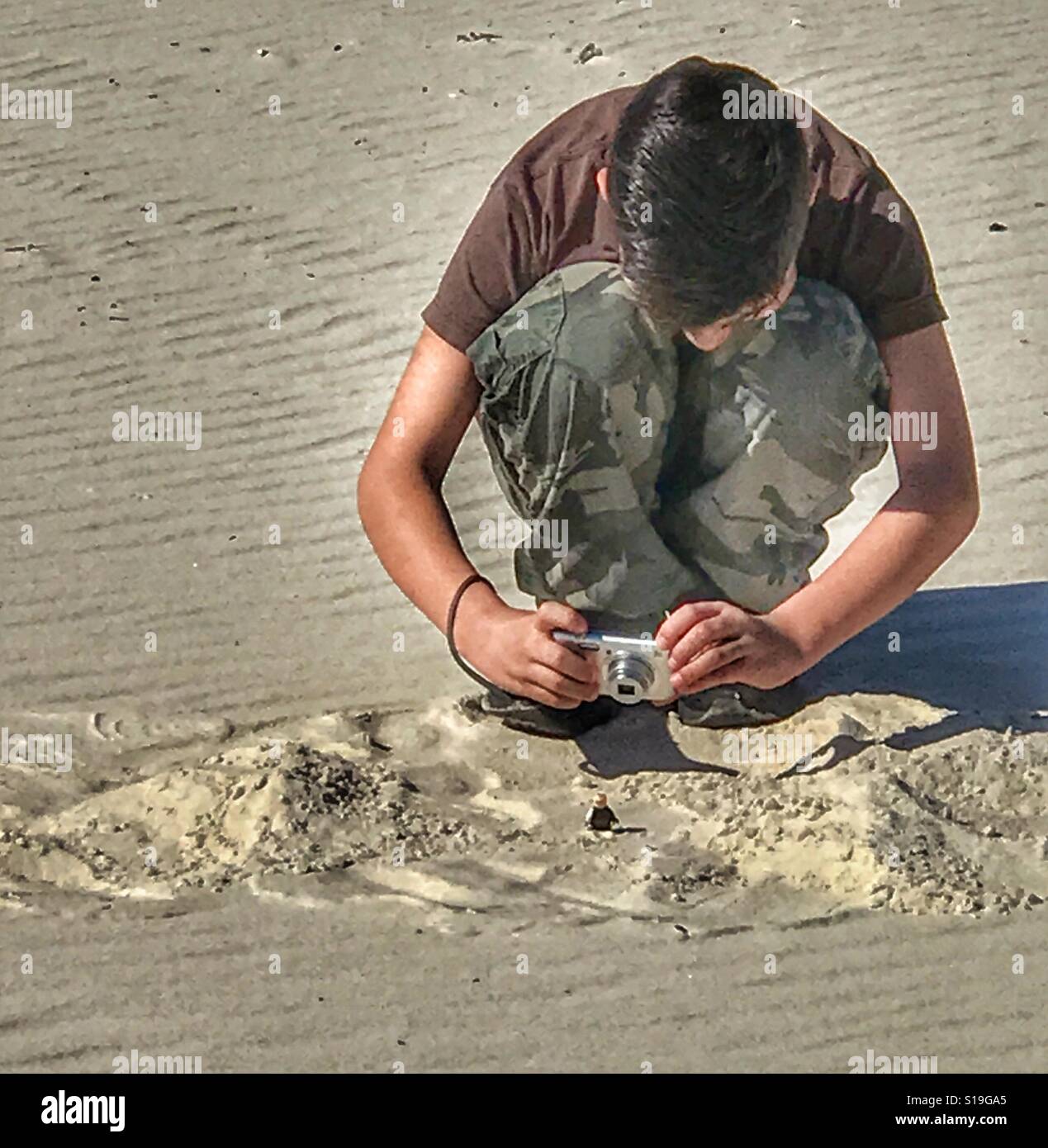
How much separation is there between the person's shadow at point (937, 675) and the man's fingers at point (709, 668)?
559 millimetres

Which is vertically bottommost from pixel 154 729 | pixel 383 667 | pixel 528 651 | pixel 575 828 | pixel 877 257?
pixel 575 828

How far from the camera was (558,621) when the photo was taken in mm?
3975

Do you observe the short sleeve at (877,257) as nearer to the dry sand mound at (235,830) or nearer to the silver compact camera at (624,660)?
the silver compact camera at (624,660)

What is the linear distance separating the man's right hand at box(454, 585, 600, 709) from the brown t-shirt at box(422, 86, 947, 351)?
0.55 metres

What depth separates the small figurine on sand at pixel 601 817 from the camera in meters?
4.37

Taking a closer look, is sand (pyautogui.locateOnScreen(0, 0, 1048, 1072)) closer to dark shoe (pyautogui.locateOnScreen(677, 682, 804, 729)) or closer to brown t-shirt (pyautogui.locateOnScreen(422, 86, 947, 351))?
dark shoe (pyautogui.locateOnScreen(677, 682, 804, 729))

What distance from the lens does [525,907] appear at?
13.6 feet

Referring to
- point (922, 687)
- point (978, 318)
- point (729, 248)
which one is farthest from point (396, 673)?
point (978, 318)

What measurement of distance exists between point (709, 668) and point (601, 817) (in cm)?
56

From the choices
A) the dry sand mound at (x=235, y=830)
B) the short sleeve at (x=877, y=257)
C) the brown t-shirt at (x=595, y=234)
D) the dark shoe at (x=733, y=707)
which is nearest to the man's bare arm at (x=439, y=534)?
the brown t-shirt at (x=595, y=234)

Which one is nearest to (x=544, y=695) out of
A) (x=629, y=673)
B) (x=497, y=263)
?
(x=629, y=673)

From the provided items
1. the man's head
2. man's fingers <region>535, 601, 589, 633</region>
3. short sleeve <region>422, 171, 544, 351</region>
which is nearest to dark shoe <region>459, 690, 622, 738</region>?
man's fingers <region>535, 601, 589, 633</region>

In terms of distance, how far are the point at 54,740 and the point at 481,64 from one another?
3.53 m

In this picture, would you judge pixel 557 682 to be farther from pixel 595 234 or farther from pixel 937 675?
pixel 937 675
